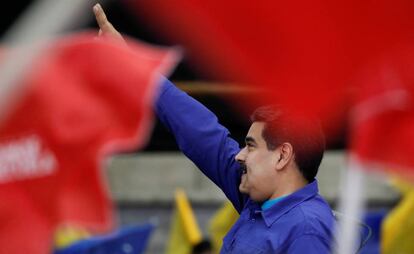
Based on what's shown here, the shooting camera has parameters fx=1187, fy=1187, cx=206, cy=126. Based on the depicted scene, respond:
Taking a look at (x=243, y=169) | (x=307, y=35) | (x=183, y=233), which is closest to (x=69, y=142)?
(x=307, y=35)

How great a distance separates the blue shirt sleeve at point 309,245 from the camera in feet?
12.1

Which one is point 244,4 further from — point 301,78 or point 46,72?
point 46,72

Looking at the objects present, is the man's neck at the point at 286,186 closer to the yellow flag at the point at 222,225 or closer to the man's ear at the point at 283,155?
the man's ear at the point at 283,155

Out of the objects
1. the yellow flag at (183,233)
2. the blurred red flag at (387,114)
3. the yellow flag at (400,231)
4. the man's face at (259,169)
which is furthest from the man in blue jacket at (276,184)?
the yellow flag at (183,233)

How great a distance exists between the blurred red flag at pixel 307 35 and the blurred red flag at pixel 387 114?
1.6 inches

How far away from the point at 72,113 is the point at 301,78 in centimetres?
49

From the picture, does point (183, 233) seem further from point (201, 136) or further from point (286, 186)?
point (286, 186)

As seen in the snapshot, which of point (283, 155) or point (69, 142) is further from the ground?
point (69, 142)

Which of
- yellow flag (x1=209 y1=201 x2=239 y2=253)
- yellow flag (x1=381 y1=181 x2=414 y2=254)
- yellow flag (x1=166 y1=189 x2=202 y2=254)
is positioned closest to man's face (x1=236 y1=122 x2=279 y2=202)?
yellow flag (x1=381 y1=181 x2=414 y2=254)

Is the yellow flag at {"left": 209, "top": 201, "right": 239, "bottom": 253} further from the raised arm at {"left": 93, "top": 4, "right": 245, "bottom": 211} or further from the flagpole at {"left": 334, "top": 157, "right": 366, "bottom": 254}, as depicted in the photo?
the flagpole at {"left": 334, "top": 157, "right": 366, "bottom": 254}

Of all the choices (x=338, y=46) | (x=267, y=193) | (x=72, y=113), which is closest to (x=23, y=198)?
(x=72, y=113)

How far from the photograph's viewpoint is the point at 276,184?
3.98m

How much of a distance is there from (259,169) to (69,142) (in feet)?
5.06

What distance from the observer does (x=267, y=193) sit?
3.98 meters
